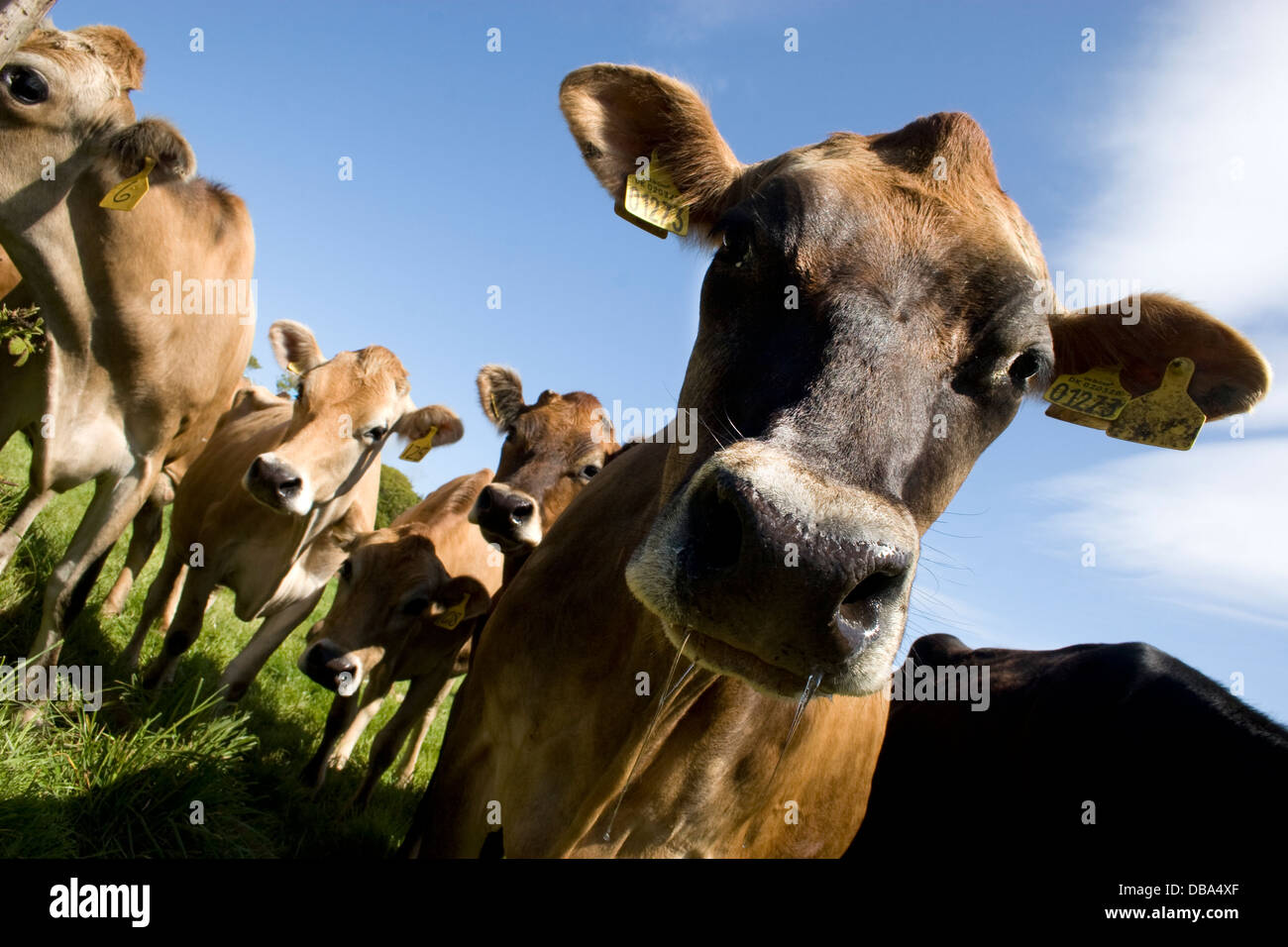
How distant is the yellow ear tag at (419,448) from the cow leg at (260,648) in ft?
4.52

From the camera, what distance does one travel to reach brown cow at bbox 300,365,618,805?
557 cm

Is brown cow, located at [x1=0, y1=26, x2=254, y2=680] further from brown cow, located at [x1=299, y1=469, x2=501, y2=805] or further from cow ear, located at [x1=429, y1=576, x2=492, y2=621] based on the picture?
cow ear, located at [x1=429, y1=576, x2=492, y2=621]

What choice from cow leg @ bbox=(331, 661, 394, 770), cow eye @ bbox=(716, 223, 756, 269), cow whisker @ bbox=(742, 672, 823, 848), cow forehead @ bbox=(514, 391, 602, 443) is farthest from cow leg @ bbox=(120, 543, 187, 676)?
cow eye @ bbox=(716, 223, 756, 269)

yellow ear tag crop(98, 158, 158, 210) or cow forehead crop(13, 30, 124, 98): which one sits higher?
cow forehead crop(13, 30, 124, 98)

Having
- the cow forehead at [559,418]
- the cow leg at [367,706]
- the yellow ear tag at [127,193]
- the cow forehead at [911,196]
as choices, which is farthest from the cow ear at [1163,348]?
the cow leg at [367,706]

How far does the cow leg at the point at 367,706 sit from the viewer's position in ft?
21.4

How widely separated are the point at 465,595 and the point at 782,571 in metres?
4.69

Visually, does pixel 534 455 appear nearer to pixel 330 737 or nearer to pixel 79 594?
pixel 330 737

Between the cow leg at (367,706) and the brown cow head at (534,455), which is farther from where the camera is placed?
the cow leg at (367,706)

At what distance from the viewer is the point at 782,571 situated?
1781mm

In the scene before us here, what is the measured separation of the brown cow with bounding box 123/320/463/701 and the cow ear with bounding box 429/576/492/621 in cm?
108

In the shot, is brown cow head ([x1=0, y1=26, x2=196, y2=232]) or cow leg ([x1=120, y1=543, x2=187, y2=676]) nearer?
brown cow head ([x1=0, y1=26, x2=196, y2=232])

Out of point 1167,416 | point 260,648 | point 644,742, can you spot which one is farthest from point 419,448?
point 1167,416

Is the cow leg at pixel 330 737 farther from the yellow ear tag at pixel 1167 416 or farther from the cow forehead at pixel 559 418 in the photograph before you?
the yellow ear tag at pixel 1167 416
